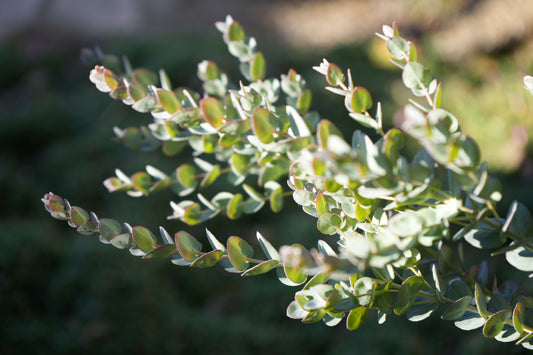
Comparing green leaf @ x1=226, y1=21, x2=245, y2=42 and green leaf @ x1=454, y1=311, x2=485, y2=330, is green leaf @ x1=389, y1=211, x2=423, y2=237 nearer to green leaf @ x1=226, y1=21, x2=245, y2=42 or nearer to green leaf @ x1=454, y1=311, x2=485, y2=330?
green leaf @ x1=454, y1=311, x2=485, y2=330

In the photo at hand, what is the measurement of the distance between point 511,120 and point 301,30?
2.48 m

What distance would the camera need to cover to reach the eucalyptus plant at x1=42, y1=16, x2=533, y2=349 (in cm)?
29

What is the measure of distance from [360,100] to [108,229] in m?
0.24

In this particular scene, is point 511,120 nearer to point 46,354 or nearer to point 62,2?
point 46,354

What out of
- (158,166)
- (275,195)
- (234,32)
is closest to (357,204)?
A: (275,195)

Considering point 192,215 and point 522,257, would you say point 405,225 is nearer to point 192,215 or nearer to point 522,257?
point 522,257

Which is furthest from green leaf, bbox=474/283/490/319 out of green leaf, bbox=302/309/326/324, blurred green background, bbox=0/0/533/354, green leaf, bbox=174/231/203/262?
blurred green background, bbox=0/0/533/354

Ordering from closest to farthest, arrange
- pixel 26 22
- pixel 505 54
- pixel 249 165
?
pixel 249 165
pixel 505 54
pixel 26 22

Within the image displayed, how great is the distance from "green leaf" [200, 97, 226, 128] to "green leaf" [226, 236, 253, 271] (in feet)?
0.32

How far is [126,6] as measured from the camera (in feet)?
13.3

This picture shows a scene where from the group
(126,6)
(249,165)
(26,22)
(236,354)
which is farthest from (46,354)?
(126,6)

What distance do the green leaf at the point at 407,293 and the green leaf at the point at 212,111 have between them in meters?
0.20

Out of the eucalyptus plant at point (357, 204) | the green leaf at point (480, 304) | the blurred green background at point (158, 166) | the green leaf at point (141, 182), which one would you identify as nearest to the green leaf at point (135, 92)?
the eucalyptus plant at point (357, 204)

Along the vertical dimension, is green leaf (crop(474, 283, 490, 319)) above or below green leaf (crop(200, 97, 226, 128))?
below
